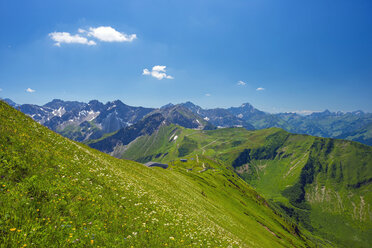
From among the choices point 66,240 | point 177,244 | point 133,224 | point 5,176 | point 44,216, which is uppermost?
point 5,176

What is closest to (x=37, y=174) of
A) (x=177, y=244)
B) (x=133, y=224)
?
(x=133, y=224)

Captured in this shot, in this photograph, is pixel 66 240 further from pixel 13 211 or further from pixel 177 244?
pixel 177 244

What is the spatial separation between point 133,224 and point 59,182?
18.8 ft

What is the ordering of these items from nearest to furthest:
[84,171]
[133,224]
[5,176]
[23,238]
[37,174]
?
[23,238], [5,176], [37,174], [133,224], [84,171]

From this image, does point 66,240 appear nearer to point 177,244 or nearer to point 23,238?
point 23,238

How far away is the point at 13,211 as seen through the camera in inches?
306

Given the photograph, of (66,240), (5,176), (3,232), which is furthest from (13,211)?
(5,176)

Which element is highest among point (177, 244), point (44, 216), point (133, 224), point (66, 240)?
point (44, 216)

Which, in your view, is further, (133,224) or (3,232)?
(133,224)

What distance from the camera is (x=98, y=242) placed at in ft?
29.9

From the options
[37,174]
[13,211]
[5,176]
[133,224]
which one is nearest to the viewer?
[13,211]

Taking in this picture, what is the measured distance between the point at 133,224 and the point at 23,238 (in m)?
6.41

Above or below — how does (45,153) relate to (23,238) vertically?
above

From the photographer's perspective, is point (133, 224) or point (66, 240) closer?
point (66, 240)
